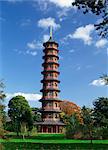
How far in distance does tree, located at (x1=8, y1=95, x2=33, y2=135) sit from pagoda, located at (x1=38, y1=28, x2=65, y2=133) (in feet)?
11.7

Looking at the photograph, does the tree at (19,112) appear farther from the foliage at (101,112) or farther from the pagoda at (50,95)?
the foliage at (101,112)

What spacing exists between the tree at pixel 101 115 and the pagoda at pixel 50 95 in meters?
19.0

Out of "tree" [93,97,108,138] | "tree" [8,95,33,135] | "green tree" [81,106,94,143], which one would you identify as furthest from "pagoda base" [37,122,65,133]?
"green tree" [81,106,94,143]

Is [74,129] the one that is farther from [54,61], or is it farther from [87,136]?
[54,61]

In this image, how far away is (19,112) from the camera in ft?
246

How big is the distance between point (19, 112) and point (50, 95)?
6.66m

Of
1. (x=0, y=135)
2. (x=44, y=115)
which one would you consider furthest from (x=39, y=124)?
(x=0, y=135)

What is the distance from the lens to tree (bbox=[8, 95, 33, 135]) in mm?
68625

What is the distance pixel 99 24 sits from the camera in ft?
64.0

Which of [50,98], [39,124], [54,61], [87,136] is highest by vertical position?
[54,61]

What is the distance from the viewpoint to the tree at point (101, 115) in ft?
170

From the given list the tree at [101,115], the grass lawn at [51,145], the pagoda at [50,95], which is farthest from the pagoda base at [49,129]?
the grass lawn at [51,145]

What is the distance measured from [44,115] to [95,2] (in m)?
58.9

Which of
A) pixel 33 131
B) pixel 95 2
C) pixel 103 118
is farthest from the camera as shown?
pixel 33 131
